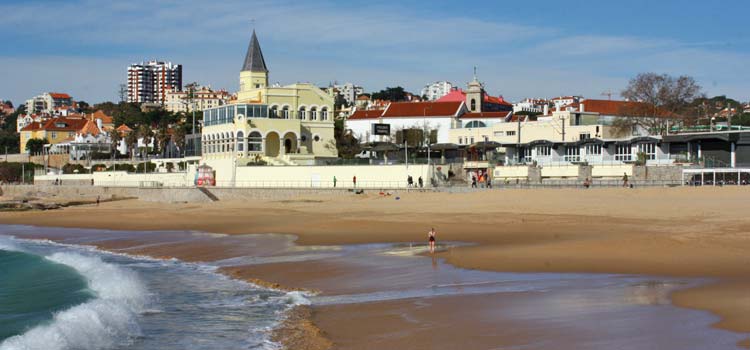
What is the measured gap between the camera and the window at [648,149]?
49.2 metres

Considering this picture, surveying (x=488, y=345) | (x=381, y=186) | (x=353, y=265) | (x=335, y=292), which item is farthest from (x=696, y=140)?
(x=488, y=345)

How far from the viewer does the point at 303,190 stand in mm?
49875

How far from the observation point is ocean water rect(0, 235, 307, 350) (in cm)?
1412

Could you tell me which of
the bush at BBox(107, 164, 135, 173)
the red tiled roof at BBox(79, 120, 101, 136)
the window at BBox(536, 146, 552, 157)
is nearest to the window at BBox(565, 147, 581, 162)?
the window at BBox(536, 146, 552, 157)

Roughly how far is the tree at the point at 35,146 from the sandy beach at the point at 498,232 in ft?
215

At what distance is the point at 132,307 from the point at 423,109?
231 feet

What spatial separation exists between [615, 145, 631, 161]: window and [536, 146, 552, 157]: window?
4958 millimetres

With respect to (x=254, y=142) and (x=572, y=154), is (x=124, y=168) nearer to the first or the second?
(x=254, y=142)

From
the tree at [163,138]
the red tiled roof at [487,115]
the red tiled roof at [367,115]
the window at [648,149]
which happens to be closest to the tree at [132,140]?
the tree at [163,138]

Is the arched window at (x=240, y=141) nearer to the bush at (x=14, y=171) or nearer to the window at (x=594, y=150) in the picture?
the window at (x=594, y=150)

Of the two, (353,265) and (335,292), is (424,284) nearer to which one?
(335,292)

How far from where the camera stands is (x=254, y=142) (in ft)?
202

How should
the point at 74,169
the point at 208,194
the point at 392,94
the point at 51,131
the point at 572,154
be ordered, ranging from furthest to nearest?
1. the point at 392,94
2. the point at 51,131
3. the point at 74,169
4. the point at 208,194
5. the point at 572,154

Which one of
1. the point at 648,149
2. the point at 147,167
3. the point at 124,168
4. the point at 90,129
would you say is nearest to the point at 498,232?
the point at 648,149
